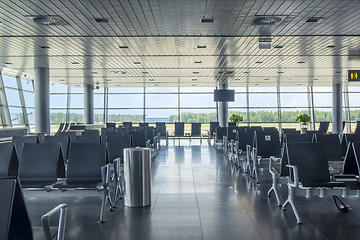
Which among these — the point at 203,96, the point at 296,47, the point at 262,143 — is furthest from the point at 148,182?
the point at 203,96

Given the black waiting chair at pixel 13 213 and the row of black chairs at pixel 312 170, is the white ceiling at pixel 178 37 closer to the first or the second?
the row of black chairs at pixel 312 170

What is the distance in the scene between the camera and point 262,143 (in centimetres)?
677

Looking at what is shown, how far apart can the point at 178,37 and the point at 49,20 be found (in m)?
3.25

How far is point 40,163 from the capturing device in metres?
4.50

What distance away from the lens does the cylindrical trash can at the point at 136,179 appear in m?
4.79

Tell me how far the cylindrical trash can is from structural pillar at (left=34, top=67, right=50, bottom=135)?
9230 millimetres

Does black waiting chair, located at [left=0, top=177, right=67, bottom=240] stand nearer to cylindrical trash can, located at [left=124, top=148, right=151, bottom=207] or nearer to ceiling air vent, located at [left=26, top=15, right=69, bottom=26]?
cylindrical trash can, located at [left=124, top=148, right=151, bottom=207]

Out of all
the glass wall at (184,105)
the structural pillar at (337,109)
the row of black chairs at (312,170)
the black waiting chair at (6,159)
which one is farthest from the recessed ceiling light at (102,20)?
the structural pillar at (337,109)

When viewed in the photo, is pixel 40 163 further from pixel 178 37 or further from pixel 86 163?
pixel 178 37

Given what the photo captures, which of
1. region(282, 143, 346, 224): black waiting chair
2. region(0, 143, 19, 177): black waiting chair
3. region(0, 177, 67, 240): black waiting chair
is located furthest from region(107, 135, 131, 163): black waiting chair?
region(0, 177, 67, 240): black waiting chair

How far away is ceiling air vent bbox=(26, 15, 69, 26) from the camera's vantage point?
6922mm

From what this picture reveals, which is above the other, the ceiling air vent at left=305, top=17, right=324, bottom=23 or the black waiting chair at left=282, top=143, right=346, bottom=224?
the ceiling air vent at left=305, top=17, right=324, bottom=23

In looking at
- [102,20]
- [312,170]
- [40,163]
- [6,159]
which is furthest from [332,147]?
[102,20]

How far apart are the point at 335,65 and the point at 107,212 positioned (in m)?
12.3
